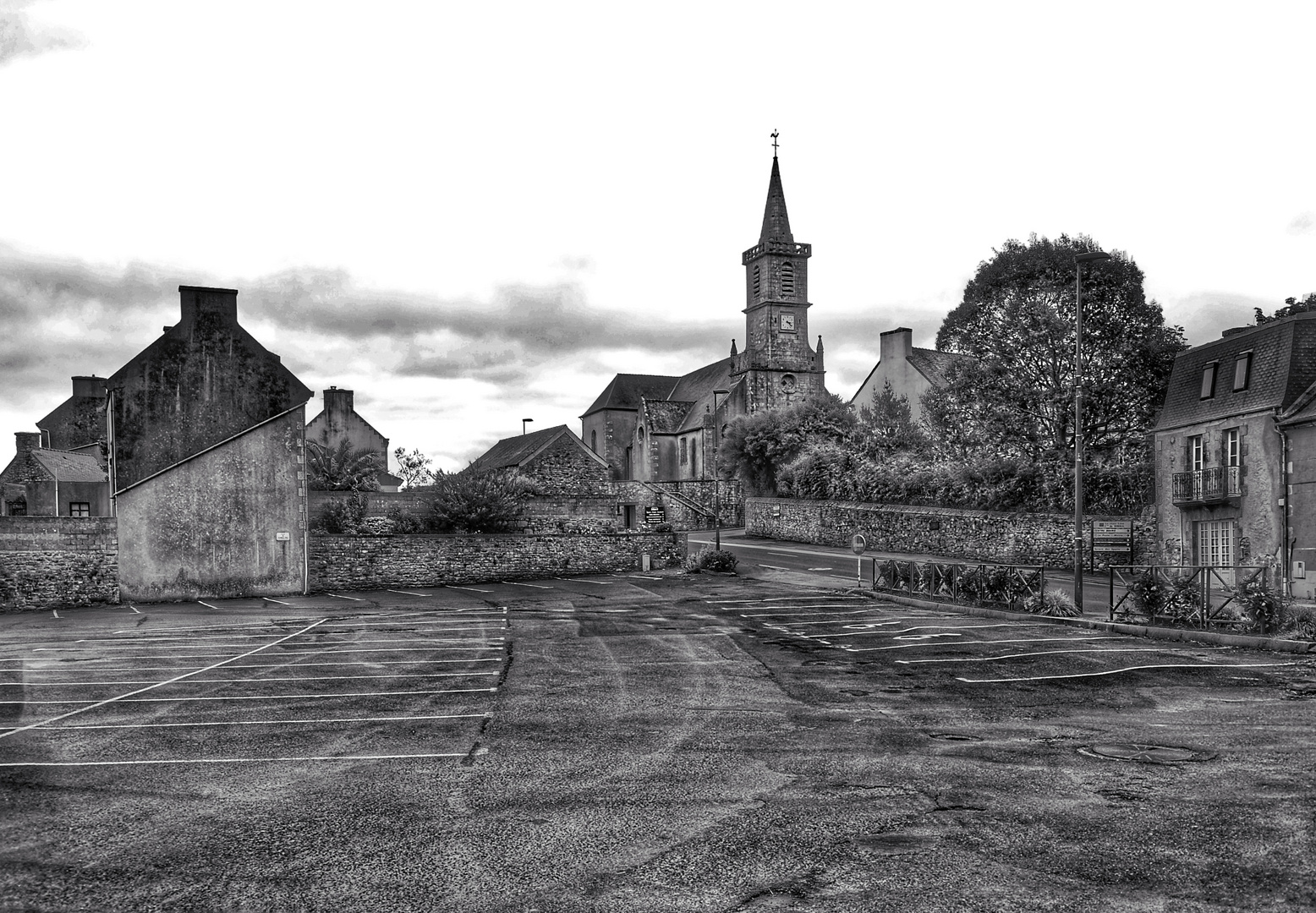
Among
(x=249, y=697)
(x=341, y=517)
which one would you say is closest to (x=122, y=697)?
(x=249, y=697)

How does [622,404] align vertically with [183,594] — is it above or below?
above

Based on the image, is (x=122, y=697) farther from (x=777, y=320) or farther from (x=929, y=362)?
(x=777, y=320)

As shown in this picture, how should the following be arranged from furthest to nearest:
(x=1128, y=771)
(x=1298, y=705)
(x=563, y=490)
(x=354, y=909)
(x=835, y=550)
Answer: (x=563, y=490) < (x=835, y=550) < (x=1298, y=705) < (x=1128, y=771) < (x=354, y=909)

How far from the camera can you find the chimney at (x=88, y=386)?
→ 6266cm

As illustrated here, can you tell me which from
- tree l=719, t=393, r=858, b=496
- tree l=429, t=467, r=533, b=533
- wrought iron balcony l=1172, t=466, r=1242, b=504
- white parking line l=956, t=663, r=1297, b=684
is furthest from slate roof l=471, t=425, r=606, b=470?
white parking line l=956, t=663, r=1297, b=684

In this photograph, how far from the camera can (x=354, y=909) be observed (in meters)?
6.76

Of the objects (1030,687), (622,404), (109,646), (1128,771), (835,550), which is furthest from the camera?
(622,404)

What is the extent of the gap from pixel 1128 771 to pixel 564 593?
23.5 meters

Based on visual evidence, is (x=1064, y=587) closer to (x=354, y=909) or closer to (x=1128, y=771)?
(x=1128, y=771)

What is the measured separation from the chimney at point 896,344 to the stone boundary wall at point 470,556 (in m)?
25.8

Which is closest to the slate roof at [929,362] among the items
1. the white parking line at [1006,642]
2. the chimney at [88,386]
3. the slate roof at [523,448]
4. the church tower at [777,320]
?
the church tower at [777,320]

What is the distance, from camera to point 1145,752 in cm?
1098

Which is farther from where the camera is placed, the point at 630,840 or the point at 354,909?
the point at 630,840

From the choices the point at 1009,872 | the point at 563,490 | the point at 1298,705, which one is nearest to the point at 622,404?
the point at 563,490
